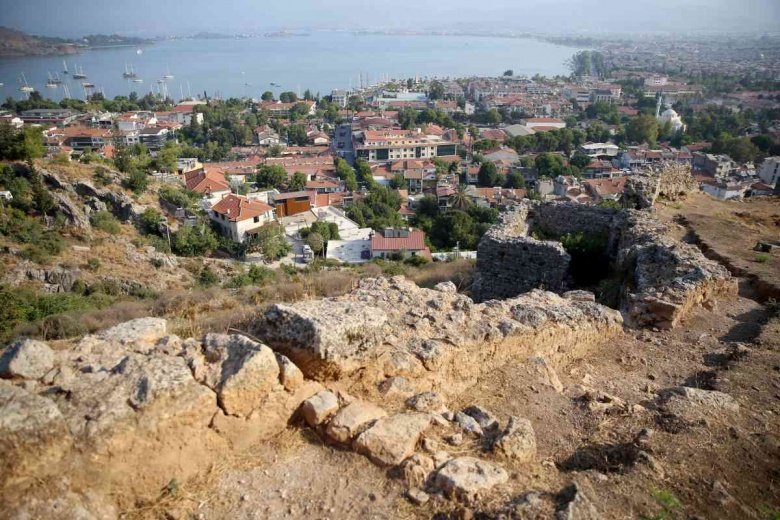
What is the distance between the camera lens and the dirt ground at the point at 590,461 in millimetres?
2910

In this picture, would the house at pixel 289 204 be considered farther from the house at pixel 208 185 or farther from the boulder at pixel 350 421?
the boulder at pixel 350 421

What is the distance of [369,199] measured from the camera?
36.5m

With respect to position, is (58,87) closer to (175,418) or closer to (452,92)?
(452,92)

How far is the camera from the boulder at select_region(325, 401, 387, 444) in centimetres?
338

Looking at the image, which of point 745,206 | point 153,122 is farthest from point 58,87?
point 745,206

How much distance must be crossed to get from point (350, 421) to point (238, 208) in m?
25.6

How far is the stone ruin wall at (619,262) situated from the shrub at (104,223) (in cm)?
1923

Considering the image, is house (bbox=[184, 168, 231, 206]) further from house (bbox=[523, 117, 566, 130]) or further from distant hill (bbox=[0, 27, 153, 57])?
distant hill (bbox=[0, 27, 153, 57])

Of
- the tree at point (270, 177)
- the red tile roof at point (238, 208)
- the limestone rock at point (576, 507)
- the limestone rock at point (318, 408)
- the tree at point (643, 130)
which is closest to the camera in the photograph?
the limestone rock at point (576, 507)

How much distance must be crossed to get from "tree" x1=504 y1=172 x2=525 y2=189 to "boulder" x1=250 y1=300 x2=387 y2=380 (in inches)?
1698

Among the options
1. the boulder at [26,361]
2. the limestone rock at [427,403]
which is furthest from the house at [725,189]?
the boulder at [26,361]

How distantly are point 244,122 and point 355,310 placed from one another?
67.8m

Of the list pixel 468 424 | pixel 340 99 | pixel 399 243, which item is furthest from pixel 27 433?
pixel 340 99

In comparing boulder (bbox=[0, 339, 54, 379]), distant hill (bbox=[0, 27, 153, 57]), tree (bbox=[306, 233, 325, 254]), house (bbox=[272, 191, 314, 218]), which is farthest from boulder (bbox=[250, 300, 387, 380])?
distant hill (bbox=[0, 27, 153, 57])
